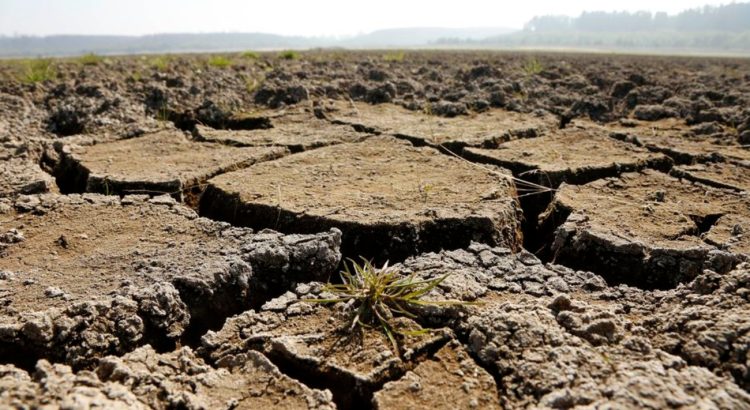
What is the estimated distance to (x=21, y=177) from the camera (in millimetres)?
2543

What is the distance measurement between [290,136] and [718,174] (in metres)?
2.32

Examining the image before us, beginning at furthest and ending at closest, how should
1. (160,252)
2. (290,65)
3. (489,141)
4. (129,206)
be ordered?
(290,65)
(489,141)
(129,206)
(160,252)

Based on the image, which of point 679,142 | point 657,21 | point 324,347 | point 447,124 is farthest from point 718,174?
point 657,21

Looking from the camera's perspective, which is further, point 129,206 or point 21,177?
point 21,177

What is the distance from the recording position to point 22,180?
98.7 inches

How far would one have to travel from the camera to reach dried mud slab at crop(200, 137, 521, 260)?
209 cm

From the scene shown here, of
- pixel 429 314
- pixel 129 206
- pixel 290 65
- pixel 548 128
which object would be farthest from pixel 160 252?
pixel 290 65

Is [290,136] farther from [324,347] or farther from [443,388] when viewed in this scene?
[443,388]

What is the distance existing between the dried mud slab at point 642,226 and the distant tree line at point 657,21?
8113 cm

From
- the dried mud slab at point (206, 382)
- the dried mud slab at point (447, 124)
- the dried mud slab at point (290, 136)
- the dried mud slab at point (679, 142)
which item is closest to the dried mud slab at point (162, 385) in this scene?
the dried mud slab at point (206, 382)

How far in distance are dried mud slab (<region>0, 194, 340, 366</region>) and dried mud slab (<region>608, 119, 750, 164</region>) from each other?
226 centimetres

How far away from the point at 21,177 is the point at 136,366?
68.1 inches

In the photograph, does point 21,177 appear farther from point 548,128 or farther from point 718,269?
point 548,128

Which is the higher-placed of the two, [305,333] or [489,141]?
[489,141]
